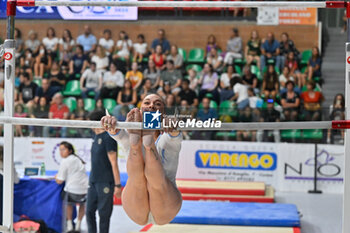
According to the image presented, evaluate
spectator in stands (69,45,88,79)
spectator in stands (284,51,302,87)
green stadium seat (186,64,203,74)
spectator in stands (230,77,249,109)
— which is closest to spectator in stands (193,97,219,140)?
spectator in stands (230,77,249,109)

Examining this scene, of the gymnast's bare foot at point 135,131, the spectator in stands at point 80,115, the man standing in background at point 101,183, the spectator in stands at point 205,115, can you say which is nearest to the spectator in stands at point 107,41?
the spectator in stands at point 205,115

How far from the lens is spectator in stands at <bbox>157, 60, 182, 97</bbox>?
1121 centimetres

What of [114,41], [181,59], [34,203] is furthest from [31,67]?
[34,203]

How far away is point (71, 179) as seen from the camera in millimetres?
6879

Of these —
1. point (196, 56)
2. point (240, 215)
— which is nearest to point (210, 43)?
point (196, 56)

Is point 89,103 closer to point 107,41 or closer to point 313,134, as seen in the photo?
point 107,41

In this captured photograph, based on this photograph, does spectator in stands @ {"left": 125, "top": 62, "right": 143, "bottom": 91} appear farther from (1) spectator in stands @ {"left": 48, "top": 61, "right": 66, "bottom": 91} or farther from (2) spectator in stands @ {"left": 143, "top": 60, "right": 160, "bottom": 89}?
(1) spectator in stands @ {"left": 48, "top": 61, "right": 66, "bottom": 91}

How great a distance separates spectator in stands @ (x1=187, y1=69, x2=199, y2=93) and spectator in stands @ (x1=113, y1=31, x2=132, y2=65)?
4.69 ft

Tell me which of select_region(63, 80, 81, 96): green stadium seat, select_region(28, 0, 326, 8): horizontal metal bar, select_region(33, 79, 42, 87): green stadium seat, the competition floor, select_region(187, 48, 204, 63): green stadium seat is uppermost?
select_region(187, 48, 204, 63): green stadium seat

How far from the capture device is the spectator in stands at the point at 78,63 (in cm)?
1212

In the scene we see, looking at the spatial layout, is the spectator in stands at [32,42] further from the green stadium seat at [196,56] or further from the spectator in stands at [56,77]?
the green stadium seat at [196,56]

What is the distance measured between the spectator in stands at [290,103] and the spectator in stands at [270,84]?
26cm

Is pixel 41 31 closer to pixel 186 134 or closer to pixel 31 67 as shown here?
pixel 31 67

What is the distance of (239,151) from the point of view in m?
9.87
